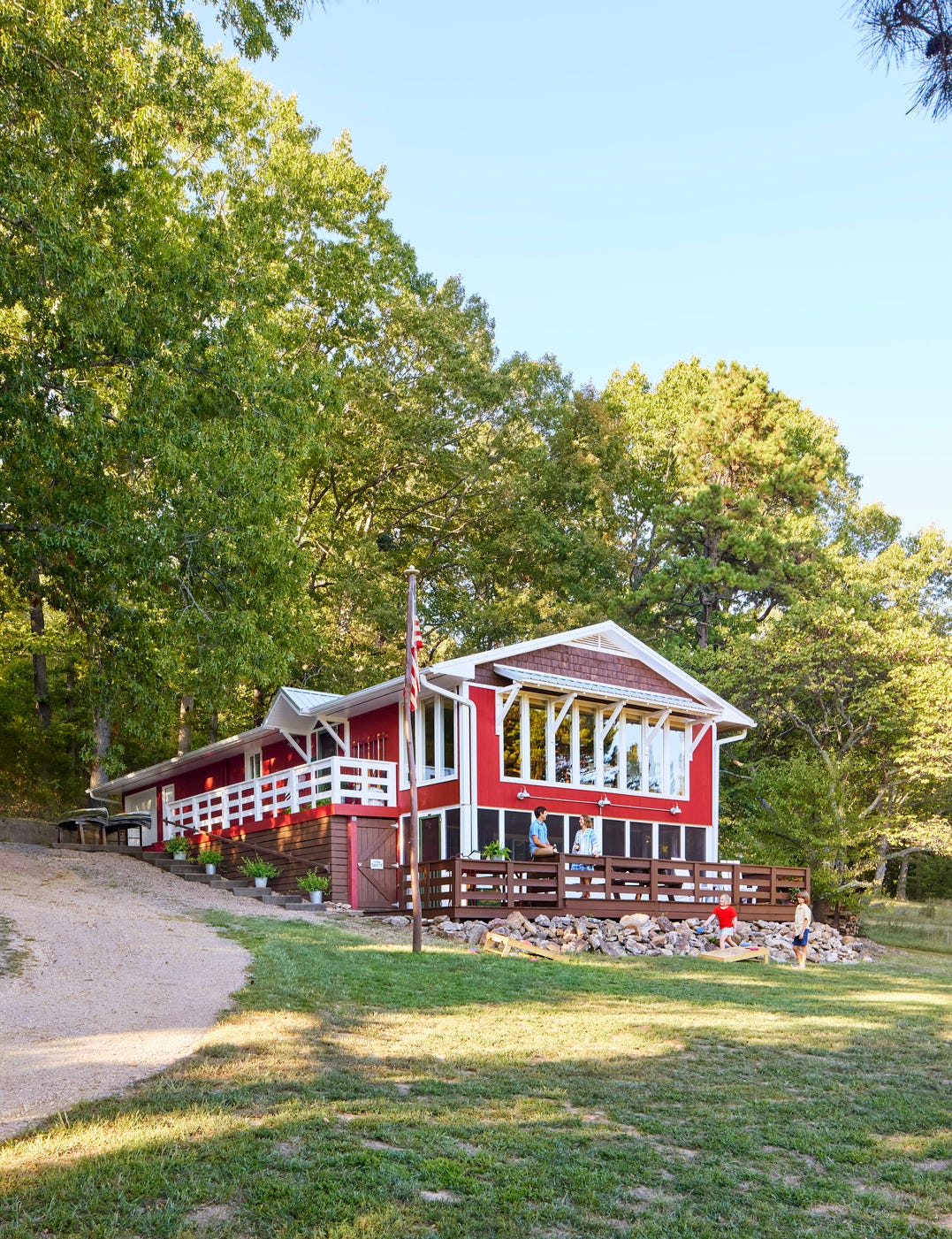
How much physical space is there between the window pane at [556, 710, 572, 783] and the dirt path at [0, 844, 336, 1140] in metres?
6.33

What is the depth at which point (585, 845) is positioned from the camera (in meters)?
20.8

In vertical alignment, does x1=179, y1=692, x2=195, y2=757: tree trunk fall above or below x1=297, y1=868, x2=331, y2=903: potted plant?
above

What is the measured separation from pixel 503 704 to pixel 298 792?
179 inches

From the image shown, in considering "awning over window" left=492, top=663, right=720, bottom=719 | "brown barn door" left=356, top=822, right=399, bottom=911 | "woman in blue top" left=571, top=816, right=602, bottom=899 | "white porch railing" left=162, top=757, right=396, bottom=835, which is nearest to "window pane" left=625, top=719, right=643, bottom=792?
"awning over window" left=492, top=663, right=720, bottom=719

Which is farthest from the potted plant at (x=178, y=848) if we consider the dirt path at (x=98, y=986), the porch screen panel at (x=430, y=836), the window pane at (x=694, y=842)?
the window pane at (x=694, y=842)

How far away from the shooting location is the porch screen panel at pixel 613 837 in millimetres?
23500

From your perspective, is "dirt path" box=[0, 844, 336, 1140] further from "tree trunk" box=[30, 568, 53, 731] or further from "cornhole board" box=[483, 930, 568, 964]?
"tree trunk" box=[30, 568, 53, 731]

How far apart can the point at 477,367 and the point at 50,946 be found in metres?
26.0

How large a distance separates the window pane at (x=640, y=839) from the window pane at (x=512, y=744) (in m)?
3.39

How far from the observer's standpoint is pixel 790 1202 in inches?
216

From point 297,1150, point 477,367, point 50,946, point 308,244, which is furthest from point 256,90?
point 297,1150

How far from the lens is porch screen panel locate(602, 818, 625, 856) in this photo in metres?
23.5

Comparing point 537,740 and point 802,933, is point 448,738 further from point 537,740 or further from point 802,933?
point 802,933

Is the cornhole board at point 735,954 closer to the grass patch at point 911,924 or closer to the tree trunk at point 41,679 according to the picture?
the grass patch at point 911,924
